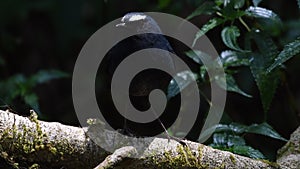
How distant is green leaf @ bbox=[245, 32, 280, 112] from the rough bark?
33cm

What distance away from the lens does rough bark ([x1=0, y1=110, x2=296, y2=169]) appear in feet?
3.72

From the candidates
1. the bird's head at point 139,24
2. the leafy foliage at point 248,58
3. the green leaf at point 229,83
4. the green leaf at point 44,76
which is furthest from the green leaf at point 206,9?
the green leaf at point 44,76

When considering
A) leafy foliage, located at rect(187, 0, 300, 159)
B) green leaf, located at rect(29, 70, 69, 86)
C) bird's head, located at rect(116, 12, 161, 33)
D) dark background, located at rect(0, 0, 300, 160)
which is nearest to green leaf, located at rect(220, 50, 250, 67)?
leafy foliage, located at rect(187, 0, 300, 159)

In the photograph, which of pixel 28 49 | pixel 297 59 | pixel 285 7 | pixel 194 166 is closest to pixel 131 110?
pixel 194 166

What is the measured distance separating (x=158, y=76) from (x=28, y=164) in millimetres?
390

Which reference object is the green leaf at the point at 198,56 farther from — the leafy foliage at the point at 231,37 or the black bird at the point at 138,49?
the black bird at the point at 138,49

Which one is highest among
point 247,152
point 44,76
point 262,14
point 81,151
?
point 44,76

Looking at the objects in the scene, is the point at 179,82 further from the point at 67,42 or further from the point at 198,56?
the point at 67,42

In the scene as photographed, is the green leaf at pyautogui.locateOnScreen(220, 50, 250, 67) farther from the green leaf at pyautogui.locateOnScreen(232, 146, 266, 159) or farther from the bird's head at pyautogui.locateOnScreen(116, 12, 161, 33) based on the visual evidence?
the bird's head at pyautogui.locateOnScreen(116, 12, 161, 33)

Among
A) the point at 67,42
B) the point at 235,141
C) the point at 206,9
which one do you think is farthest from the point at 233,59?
the point at 67,42

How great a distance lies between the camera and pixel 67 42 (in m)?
3.34

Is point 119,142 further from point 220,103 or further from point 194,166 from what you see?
point 220,103

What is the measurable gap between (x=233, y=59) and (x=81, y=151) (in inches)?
26.0

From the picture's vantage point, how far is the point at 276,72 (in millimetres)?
1497
